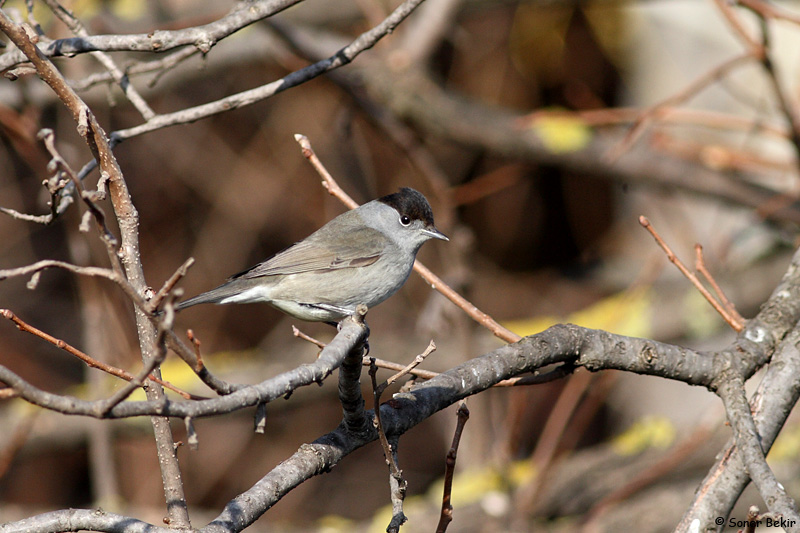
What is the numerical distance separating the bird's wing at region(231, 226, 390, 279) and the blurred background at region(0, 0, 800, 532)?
99cm

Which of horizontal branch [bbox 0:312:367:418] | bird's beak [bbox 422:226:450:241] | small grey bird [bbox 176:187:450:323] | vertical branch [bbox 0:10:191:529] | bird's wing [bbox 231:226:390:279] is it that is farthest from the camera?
bird's beak [bbox 422:226:450:241]

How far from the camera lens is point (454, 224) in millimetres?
4852

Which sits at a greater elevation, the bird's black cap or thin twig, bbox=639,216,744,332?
the bird's black cap

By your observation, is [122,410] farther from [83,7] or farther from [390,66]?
[83,7]

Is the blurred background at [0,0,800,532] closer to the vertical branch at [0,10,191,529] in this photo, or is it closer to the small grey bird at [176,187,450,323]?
the small grey bird at [176,187,450,323]

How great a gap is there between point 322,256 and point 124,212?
77.3 inches

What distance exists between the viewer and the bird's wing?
362 cm

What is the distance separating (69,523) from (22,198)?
308 inches

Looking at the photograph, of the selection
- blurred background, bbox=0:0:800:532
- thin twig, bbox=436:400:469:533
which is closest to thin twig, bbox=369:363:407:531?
thin twig, bbox=436:400:469:533

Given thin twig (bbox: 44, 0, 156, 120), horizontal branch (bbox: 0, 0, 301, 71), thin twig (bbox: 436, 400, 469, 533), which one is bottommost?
thin twig (bbox: 436, 400, 469, 533)

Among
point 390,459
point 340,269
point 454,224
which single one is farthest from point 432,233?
point 390,459

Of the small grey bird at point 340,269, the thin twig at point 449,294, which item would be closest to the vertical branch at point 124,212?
the thin twig at point 449,294

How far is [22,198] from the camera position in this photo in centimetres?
827

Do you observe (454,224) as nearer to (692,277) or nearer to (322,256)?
(322,256)
